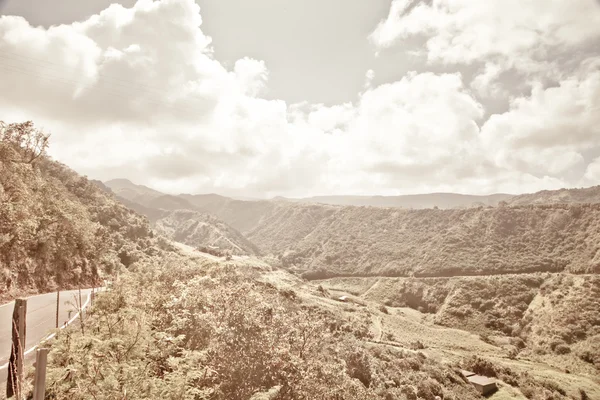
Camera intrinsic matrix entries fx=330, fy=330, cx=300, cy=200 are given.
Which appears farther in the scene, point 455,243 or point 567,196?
point 567,196

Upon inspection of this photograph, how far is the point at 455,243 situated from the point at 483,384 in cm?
7892

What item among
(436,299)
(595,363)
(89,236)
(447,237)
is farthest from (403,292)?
(89,236)

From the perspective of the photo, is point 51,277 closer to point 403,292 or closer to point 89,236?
point 89,236

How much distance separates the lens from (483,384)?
3531 cm

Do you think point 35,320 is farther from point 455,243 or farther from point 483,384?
point 455,243

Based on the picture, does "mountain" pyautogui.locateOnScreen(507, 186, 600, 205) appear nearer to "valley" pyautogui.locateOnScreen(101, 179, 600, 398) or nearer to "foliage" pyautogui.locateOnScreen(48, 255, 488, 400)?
"valley" pyautogui.locateOnScreen(101, 179, 600, 398)

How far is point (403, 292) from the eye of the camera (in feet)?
298

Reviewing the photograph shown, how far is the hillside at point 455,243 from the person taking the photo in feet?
294

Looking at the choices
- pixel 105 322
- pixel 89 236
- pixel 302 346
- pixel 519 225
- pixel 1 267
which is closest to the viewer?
pixel 105 322

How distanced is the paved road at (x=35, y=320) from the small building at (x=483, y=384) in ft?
124

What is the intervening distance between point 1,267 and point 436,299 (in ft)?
280

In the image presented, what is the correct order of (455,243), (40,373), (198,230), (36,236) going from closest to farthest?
1. (40,373)
2. (36,236)
3. (455,243)
4. (198,230)

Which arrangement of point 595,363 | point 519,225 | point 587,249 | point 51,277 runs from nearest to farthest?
point 51,277, point 595,363, point 587,249, point 519,225

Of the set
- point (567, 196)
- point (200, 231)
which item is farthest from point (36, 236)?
point (567, 196)
